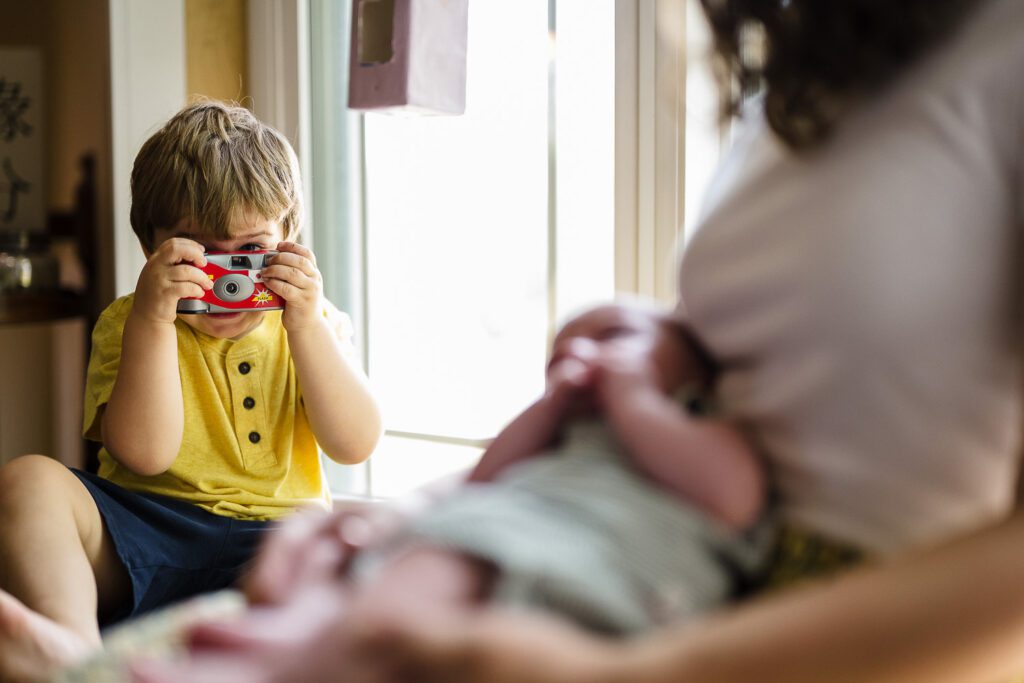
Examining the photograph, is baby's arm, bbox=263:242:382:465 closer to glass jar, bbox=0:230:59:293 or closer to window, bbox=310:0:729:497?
window, bbox=310:0:729:497

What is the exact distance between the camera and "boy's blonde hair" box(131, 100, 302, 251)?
117cm

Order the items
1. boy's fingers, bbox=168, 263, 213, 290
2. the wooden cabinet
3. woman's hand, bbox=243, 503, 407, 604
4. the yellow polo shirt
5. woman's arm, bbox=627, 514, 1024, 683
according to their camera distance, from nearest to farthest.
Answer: woman's arm, bbox=627, 514, 1024, 683
woman's hand, bbox=243, 503, 407, 604
boy's fingers, bbox=168, 263, 213, 290
the yellow polo shirt
the wooden cabinet

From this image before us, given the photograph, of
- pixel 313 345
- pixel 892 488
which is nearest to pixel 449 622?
pixel 892 488

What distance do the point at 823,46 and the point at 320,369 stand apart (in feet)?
2.72

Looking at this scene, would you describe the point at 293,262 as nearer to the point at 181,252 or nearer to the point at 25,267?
the point at 181,252

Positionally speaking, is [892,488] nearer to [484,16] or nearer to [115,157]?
A: [484,16]

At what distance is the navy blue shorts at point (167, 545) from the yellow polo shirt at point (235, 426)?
0.06 metres

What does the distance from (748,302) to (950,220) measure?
0.11m

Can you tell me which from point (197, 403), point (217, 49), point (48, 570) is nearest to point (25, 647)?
point (48, 570)

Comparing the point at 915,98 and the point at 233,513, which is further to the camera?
the point at 233,513

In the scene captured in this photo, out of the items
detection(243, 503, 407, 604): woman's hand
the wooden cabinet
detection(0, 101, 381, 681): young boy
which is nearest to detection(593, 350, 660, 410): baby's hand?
detection(243, 503, 407, 604): woman's hand

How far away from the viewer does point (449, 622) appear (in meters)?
0.37

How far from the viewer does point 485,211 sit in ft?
4.97

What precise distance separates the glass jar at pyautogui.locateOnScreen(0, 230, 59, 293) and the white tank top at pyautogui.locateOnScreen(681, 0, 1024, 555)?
179 cm
